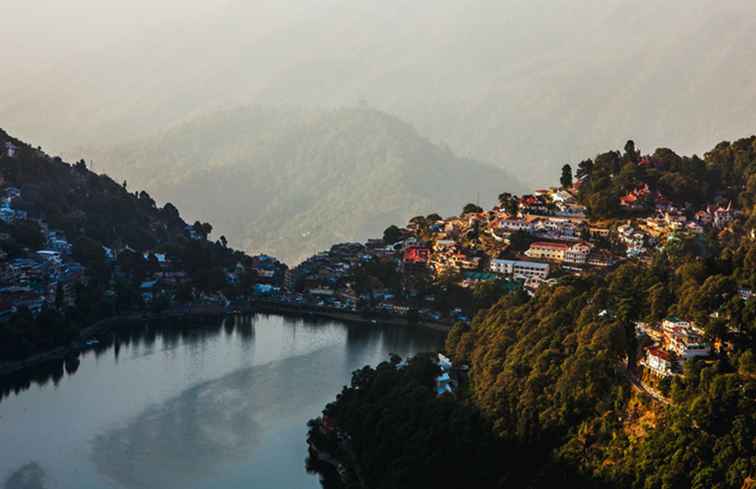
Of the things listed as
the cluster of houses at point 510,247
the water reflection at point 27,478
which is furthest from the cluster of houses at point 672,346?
the cluster of houses at point 510,247

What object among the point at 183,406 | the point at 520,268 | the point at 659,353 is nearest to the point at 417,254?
the point at 520,268

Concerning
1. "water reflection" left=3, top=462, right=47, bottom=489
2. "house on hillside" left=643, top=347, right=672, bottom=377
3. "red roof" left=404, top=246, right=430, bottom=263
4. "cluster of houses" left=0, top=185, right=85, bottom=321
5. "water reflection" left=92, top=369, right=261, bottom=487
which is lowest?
"water reflection" left=3, top=462, right=47, bottom=489

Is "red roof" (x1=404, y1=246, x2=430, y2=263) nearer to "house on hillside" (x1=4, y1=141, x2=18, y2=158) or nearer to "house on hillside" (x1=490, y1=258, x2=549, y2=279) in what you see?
"house on hillside" (x1=490, y1=258, x2=549, y2=279)

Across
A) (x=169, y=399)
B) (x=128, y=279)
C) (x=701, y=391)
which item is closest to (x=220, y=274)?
(x=128, y=279)

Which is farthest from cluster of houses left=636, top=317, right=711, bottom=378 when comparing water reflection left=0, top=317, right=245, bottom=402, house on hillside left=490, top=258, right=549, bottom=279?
house on hillside left=490, top=258, right=549, bottom=279

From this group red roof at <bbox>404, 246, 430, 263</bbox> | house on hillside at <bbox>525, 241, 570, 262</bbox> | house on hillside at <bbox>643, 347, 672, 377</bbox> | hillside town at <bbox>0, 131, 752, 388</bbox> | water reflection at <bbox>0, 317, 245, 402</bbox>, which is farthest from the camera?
red roof at <bbox>404, 246, 430, 263</bbox>

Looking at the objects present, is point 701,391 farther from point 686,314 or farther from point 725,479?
point 686,314
